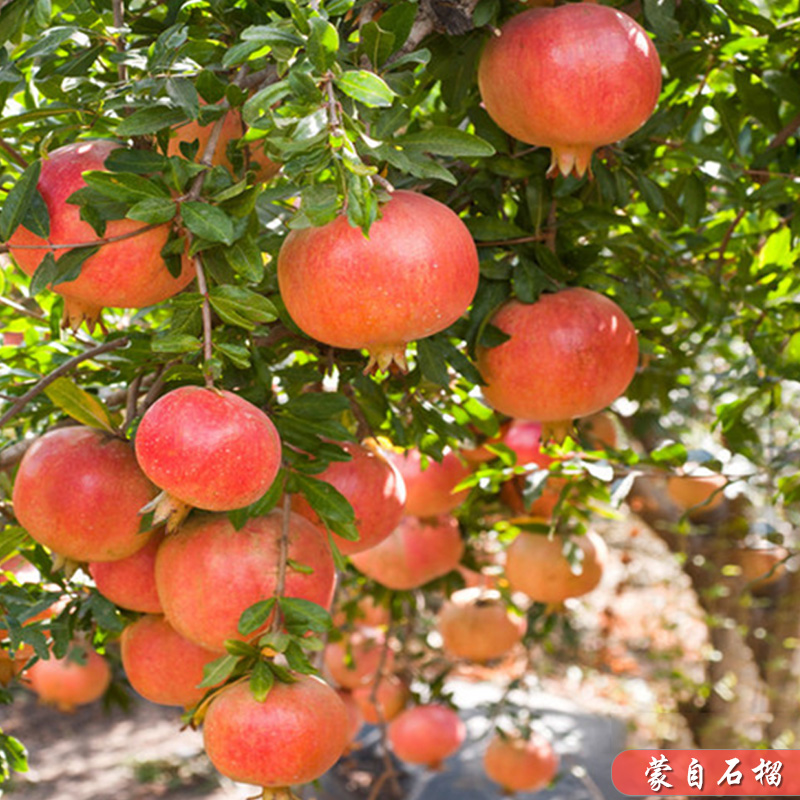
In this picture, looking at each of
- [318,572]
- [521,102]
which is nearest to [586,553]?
[318,572]

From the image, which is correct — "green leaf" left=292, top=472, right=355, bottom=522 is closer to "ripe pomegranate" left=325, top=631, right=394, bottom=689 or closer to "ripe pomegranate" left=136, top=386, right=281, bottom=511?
"ripe pomegranate" left=136, top=386, right=281, bottom=511

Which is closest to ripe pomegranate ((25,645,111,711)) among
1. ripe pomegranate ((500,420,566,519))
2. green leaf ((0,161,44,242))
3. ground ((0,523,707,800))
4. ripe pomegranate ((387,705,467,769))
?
ground ((0,523,707,800))

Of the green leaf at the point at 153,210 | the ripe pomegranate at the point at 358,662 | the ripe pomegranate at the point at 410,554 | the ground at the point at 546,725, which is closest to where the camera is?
the green leaf at the point at 153,210

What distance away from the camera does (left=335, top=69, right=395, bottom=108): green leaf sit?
0.93 meters

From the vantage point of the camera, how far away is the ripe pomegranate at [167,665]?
145 cm

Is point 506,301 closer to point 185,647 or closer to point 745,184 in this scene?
point 745,184

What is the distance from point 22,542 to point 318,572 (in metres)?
0.51

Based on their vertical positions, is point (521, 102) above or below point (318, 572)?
above

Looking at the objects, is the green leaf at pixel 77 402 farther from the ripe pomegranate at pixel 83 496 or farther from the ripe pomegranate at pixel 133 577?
the ripe pomegranate at pixel 133 577

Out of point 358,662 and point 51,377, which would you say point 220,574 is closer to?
point 51,377

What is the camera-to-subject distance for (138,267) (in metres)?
1.12

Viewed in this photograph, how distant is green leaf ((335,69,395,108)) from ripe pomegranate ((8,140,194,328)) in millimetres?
315

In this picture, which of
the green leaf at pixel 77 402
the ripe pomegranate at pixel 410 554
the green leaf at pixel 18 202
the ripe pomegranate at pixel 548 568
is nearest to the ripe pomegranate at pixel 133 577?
the green leaf at pixel 77 402

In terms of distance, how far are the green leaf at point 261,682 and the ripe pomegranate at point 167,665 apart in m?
0.30
